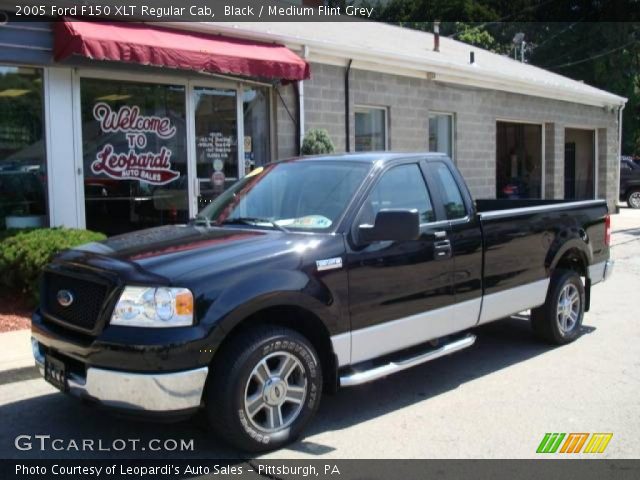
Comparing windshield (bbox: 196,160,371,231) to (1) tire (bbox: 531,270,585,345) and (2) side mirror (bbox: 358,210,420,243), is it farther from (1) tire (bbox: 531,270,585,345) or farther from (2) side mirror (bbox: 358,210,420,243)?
(1) tire (bbox: 531,270,585,345)

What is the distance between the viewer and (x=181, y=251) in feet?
13.5

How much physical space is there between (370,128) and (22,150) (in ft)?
22.1

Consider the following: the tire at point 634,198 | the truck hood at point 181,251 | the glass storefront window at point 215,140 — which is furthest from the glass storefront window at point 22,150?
the tire at point 634,198

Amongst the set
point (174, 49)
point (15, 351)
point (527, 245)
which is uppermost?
point (174, 49)

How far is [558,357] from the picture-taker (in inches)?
242

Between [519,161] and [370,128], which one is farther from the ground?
[370,128]

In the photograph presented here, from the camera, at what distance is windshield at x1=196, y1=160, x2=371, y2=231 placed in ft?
15.4

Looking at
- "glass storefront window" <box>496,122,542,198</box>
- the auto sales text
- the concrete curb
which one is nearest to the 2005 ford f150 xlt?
the auto sales text

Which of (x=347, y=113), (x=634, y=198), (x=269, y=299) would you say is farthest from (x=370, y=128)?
(x=634, y=198)

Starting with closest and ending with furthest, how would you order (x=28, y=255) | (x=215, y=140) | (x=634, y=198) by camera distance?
(x=28, y=255)
(x=215, y=140)
(x=634, y=198)

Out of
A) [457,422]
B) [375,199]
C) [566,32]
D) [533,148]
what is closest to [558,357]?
[457,422]

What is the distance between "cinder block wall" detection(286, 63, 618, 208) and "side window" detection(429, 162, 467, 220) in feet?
19.4

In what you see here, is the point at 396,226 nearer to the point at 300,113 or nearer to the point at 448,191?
the point at 448,191

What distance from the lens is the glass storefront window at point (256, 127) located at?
430 inches
